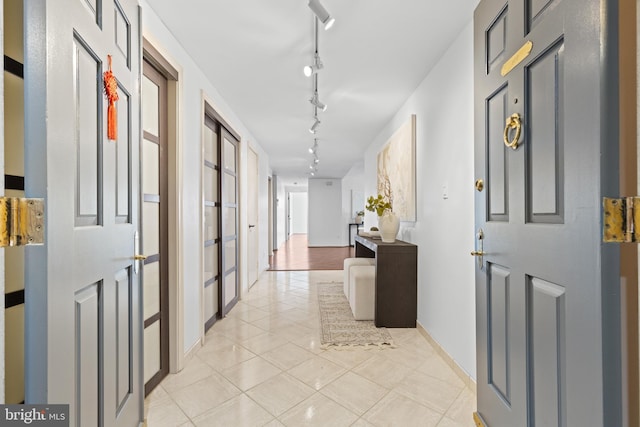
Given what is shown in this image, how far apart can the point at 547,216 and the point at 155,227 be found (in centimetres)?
221

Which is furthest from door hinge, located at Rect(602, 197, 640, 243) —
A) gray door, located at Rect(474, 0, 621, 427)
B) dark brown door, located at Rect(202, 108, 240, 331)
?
dark brown door, located at Rect(202, 108, 240, 331)

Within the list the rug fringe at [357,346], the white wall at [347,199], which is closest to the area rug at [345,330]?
the rug fringe at [357,346]

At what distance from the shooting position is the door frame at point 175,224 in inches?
A: 83.6

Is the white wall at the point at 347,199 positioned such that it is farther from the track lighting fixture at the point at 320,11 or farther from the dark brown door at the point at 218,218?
the track lighting fixture at the point at 320,11

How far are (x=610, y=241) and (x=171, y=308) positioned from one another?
240cm

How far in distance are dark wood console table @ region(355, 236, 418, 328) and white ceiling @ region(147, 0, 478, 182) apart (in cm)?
172

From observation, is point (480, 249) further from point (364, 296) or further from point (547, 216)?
point (364, 296)

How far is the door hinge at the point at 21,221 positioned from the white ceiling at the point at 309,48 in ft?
5.43

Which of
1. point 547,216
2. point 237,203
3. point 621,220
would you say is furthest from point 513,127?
point 237,203

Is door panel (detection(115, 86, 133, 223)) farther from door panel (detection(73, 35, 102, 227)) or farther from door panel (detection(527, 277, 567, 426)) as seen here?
door panel (detection(527, 277, 567, 426))

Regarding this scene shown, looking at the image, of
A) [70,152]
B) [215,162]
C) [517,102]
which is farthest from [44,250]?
[215,162]

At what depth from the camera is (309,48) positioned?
221cm

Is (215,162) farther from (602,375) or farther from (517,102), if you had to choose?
(602,375)

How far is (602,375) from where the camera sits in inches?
28.8
